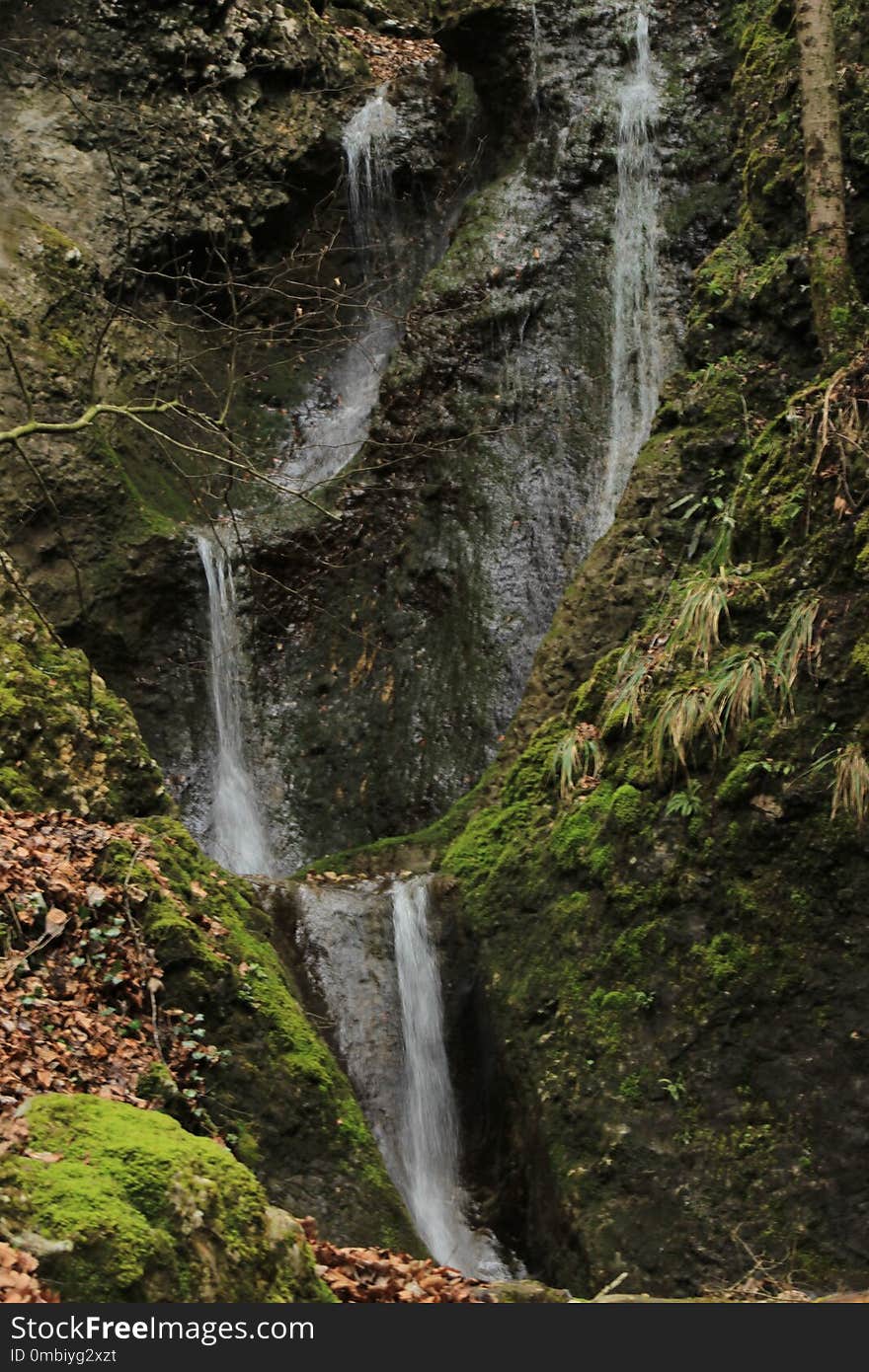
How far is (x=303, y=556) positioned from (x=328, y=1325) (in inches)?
384

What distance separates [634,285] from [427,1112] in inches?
335

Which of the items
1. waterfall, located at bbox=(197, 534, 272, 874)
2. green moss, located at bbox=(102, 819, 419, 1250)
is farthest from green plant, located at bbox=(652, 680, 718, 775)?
waterfall, located at bbox=(197, 534, 272, 874)

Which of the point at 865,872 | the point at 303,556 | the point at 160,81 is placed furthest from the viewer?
the point at 160,81

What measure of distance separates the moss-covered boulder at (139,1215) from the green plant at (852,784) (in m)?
3.62

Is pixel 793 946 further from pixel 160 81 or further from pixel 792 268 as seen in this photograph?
pixel 160 81

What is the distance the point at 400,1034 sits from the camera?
858cm

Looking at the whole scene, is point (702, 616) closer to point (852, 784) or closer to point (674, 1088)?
point (852, 784)

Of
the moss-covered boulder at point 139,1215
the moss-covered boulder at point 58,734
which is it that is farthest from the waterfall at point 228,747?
the moss-covered boulder at point 139,1215

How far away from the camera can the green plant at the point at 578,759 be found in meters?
8.44

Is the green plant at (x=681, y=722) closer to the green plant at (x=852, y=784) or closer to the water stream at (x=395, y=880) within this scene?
the green plant at (x=852, y=784)

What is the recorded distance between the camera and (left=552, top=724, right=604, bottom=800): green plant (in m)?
8.44

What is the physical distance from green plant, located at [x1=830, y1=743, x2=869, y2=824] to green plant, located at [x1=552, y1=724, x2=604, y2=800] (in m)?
1.93

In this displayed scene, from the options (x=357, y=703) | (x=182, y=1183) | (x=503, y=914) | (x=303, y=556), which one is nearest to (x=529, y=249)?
(x=303, y=556)

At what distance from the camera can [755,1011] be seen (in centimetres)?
673
